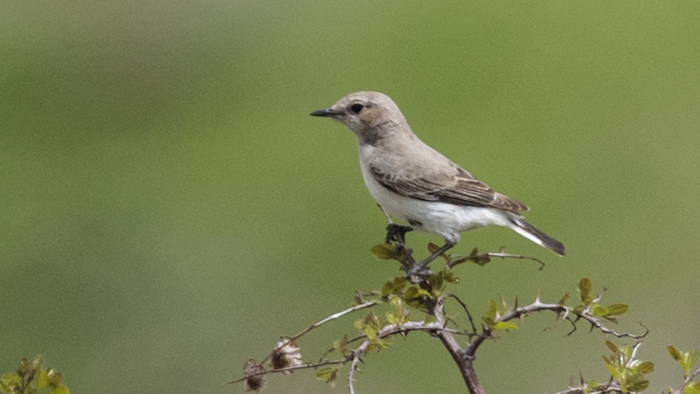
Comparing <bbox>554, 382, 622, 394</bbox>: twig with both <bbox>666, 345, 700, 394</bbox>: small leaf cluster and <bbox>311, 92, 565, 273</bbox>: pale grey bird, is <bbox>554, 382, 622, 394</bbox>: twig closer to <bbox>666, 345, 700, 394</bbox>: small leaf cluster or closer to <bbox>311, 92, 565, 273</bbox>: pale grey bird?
<bbox>666, 345, 700, 394</bbox>: small leaf cluster

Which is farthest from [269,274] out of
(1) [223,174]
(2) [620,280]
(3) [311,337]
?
(2) [620,280]

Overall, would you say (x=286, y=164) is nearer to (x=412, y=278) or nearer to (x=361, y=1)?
(x=361, y=1)

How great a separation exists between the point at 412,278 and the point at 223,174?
7.76m

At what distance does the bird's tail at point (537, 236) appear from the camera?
19.3 ft

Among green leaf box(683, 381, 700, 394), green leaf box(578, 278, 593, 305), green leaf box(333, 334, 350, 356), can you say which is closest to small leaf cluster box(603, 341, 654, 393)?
green leaf box(683, 381, 700, 394)

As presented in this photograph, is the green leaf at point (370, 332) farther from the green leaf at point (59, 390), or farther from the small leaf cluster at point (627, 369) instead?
the green leaf at point (59, 390)

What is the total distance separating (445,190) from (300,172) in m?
5.40

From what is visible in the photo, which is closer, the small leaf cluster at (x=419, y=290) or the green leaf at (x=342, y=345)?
the green leaf at (x=342, y=345)

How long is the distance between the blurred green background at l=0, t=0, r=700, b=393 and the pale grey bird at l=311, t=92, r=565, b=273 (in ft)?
4.79

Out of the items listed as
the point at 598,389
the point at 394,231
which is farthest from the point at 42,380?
the point at 394,231

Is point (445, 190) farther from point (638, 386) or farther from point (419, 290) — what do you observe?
point (638, 386)

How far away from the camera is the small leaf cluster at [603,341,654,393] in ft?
10.1

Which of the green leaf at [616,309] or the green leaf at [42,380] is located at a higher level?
the green leaf at [616,309]

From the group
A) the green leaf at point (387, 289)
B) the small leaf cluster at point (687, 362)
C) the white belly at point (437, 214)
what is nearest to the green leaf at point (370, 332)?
the green leaf at point (387, 289)
